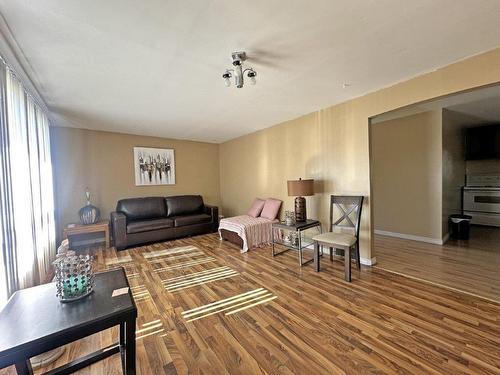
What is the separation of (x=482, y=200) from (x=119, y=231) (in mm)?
7910

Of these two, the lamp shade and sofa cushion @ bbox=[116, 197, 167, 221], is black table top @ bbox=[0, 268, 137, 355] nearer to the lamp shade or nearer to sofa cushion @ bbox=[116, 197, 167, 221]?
the lamp shade

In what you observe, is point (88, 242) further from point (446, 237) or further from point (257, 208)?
point (446, 237)

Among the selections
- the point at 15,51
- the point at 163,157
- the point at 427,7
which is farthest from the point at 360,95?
the point at 163,157

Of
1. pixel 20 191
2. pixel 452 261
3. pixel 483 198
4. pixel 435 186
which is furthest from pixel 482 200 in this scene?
pixel 20 191

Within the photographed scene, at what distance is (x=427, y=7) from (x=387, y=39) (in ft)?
1.11

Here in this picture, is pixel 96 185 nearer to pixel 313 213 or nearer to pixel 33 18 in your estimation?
pixel 33 18

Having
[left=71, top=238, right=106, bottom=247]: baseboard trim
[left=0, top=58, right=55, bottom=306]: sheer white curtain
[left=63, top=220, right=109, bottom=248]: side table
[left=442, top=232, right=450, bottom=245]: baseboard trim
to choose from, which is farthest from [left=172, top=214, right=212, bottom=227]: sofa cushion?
[left=442, top=232, right=450, bottom=245]: baseboard trim

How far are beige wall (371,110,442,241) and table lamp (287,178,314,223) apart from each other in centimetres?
120

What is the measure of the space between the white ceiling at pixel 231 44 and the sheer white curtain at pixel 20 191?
0.36 meters

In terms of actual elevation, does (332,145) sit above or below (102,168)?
above

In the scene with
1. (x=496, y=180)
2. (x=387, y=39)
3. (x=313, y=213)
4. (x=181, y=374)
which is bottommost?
(x=181, y=374)

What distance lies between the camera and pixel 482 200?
5.06m

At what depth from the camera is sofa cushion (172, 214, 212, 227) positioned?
4.84m

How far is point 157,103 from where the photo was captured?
3.22m
